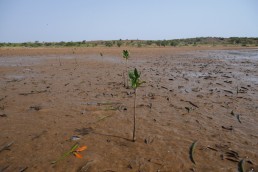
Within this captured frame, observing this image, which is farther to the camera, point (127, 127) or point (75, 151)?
point (127, 127)

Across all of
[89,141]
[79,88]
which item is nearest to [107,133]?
[89,141]

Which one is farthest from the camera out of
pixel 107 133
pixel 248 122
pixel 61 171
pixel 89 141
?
pixel 248 122

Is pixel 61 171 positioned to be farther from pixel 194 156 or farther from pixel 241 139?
pixel 241 139

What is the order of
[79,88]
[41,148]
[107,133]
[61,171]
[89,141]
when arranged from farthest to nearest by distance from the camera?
[79,88] < [107,133] < [89,141] < [41,148] < [61,171]

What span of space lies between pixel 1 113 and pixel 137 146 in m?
3.93

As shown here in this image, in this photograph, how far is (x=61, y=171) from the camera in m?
3.46

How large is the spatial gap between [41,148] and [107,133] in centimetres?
131

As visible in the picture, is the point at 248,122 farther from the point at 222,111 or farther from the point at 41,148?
the point at 41,148

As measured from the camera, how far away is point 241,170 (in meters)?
3.47

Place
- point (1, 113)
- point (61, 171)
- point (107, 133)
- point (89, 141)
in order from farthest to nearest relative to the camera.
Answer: point (1, 113) < point (107, 133) < point (89, 141) < point (61, 171)

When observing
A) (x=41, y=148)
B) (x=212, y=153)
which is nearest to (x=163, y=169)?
(x=212, y=153)

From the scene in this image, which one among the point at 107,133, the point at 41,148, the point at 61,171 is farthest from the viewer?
the point at 107,133

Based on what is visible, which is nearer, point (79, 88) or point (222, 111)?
point (222, 111)

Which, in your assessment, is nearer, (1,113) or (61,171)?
(61,171)
